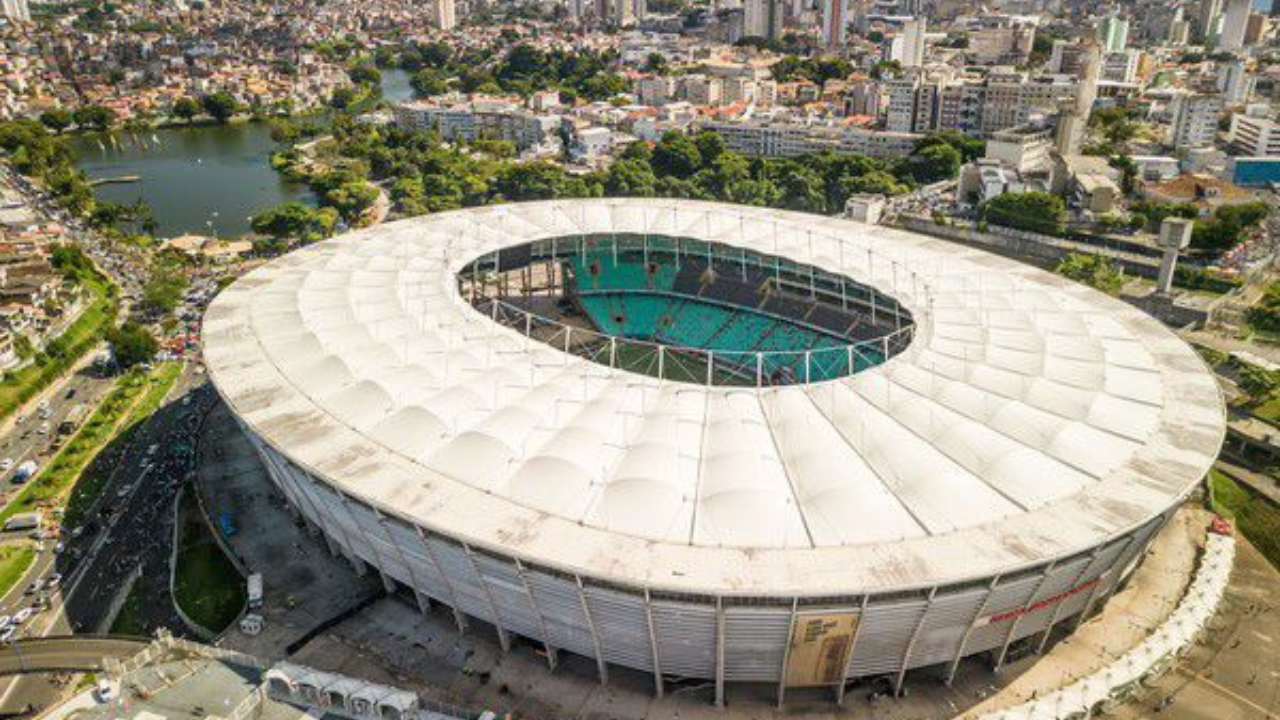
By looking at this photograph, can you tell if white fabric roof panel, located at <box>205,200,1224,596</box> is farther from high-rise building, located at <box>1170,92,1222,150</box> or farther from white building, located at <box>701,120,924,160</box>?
high-rise building, located at <box>1170,92,1222,150</box>

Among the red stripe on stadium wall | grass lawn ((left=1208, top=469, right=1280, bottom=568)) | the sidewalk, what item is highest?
the red stripe on stadium wall

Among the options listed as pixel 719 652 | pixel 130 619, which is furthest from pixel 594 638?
pixel 130 619

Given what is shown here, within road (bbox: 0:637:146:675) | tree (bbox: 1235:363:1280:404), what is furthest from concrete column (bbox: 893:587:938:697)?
tree (bbox: 1235:363:1280:404)

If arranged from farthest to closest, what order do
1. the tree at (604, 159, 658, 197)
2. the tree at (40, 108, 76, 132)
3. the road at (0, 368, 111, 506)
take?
1. the tree at (40, 108, 76, 132)
2. the tree at (604, 159, 658, 197)
3. the road at (0, 368, 111, 506)

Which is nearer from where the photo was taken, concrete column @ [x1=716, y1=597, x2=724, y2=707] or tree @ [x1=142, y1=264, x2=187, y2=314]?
concrete column @ [x1=716, y1=597, x2=724, y2=707]

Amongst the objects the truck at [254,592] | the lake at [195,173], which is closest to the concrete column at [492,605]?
the truck at [254,592]

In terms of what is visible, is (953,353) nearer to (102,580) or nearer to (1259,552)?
(1259,552)

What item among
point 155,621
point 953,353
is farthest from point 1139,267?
point 155,621

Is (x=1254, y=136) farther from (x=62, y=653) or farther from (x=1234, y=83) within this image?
(x=62, y=653)

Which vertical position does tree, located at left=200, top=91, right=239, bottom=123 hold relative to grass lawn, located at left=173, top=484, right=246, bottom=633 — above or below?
above
